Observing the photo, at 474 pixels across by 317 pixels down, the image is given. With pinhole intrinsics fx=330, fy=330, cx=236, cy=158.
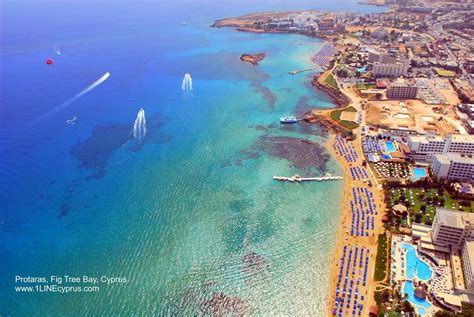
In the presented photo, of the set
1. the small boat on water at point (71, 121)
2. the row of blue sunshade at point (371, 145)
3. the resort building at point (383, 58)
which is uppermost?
the resort building at point (383, 58)

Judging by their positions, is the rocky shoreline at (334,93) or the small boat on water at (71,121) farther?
the rocky shoreline at (334,93)

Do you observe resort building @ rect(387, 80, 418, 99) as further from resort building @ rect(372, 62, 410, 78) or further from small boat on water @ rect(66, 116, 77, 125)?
small boat on water @ rect(66, 116, 77, 125)

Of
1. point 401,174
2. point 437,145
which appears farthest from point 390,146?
point 401,174

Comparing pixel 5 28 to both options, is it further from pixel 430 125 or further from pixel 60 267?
pixel 430 125

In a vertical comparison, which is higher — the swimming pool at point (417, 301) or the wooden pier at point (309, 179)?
the wooden pier at point (309, 179)

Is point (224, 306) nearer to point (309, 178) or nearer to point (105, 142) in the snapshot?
point (309, 178)

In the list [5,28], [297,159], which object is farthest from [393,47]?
[5,28]

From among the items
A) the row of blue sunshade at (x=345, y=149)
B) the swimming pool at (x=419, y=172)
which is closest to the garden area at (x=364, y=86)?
the row of blue sunshade at (x=345, y=149)

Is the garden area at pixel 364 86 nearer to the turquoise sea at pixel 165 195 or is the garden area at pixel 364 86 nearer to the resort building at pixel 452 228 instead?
the turquoise sea at pixel 165 195
